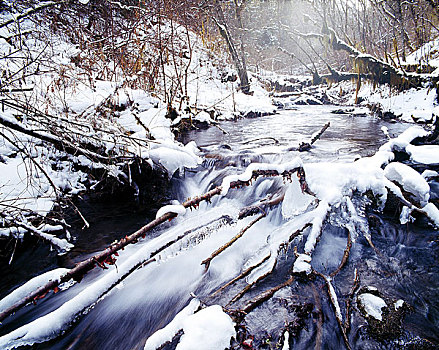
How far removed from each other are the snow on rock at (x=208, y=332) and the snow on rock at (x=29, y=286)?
0.83m

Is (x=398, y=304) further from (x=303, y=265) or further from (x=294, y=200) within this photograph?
(x=294, y=200)

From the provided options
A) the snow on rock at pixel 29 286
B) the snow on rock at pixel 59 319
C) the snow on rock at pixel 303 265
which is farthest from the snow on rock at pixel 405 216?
the snow on rock at pixel 29 286

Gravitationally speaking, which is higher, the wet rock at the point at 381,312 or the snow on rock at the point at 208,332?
the snow on rock at the point at 208,332

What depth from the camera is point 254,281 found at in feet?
7.03

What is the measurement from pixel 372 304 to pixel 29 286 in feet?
7.67

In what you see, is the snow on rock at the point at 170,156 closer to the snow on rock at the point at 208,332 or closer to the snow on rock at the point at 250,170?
the snow on rock at the point at 250,170

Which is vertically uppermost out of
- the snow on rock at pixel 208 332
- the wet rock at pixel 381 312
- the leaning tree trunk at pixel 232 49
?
the leaning tree trunk at pixel 232 49

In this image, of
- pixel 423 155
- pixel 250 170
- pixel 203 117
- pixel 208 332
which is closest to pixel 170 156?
pixel 250 170

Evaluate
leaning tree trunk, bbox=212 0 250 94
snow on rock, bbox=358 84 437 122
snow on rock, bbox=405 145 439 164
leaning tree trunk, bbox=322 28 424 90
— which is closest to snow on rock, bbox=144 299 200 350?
snow on rock, bbox=405 145 439 164

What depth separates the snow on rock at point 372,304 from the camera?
1770 millimetres

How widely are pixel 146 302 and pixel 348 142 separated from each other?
17.1ft

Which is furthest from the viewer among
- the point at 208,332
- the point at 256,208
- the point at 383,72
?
the point at 383,72

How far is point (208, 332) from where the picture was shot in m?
1.29

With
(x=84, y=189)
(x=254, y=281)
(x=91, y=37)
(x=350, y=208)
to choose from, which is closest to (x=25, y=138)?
(x=84, y=189)
